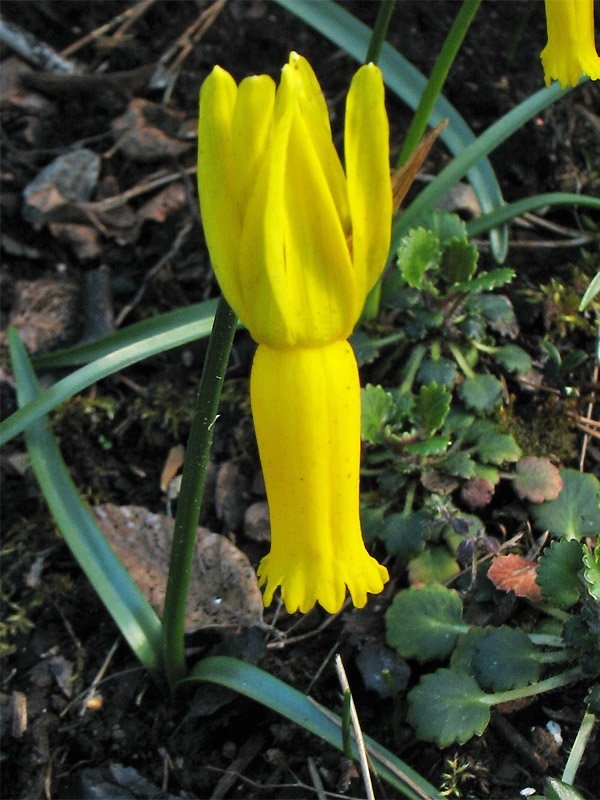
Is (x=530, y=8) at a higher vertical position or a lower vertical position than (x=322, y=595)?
higher

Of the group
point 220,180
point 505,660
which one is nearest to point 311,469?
point 220,180

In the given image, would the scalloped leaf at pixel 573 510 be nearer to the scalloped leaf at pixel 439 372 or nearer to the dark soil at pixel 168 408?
the dark soil at pixel 168 408

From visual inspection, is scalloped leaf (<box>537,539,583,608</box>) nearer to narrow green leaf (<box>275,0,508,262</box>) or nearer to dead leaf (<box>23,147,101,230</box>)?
narrow green leaf (<box>275,0,508,262</box>)

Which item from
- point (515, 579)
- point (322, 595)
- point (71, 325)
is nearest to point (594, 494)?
point (515, 579)

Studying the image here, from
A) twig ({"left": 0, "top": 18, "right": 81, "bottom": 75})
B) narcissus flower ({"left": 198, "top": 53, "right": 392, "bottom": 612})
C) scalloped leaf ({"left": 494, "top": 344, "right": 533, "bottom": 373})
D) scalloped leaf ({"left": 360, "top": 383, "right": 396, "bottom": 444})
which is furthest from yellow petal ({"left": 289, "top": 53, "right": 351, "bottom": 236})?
twig ({"left": 0, "top": 18, "right": 81, "bottom": 75})

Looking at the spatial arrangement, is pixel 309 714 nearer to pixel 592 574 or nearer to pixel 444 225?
pixel 592 574

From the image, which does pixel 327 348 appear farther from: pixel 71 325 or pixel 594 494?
pixel 71 325
